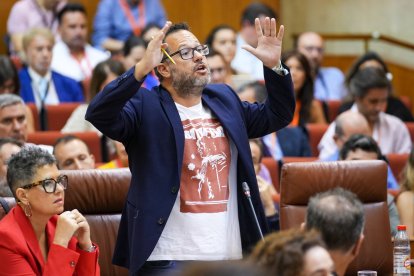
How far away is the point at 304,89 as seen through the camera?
6332 mm

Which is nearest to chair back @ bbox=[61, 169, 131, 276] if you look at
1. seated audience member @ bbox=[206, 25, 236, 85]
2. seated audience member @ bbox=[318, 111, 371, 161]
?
seated audience member @ bbox=[318, 111, 371, 161]

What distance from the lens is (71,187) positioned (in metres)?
3.63

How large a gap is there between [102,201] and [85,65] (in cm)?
334

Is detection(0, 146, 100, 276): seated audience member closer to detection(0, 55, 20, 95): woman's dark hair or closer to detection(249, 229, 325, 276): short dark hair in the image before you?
detection(249, 229, 325, 276): short dark hair

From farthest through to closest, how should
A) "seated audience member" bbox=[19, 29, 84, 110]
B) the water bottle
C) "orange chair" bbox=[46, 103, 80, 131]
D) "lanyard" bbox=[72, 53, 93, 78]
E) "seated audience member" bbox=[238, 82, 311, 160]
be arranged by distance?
"lanyard" bbox=[72, 53, 93, 78]
"seated audience member" bbox=[19, 29, 84, 110]
"orange chair" bbox=[46, 103, 80, 131]
"seated audience member" bbox=[238, 82, 311, 160]
the water bottle

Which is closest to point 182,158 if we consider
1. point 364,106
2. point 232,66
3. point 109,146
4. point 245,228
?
point 245,228

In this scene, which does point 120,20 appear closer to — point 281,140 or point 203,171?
point 281,140

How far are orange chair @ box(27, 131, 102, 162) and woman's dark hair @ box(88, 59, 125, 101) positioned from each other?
542 millimetres

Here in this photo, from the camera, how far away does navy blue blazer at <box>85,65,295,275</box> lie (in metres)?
2.94

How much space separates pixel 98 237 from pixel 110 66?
2.38 meters

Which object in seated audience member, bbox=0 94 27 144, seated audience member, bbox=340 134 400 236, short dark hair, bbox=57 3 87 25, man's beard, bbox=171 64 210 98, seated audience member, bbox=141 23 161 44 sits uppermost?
short dark hair, bbox=57 3 87 25

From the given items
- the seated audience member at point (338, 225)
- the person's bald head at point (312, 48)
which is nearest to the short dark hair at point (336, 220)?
the seated audience member at point (338, 225)

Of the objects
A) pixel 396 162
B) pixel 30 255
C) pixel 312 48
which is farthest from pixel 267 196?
pixel 312 48

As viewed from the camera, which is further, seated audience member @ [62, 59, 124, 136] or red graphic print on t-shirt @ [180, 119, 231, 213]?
seated audience member @ [62, 59, 124, 136]
